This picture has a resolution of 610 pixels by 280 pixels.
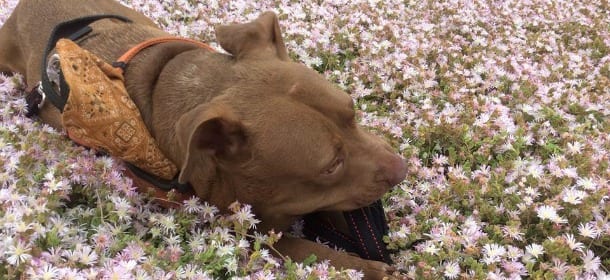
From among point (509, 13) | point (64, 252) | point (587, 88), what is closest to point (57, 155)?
point (64, 252)

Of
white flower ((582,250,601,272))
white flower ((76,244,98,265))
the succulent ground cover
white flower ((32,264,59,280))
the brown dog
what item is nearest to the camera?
white flower ((32,264,59,280))

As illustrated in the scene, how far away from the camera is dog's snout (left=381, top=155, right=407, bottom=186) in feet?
10.5

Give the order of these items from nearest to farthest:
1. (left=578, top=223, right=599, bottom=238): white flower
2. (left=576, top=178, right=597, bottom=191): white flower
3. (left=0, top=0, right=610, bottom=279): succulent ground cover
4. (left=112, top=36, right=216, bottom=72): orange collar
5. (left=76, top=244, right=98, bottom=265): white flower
Result: (left=76, top=244, right=98, bottom=265): white flower, (left=0, top=0, right=610, bottom=279): succulent ground cover, (left=578, top=223, right=599, bottom=238): white flower, (left=576, top=178, right=597, bottom=191): white flower, (left=112, top=36, right=216, bottom=72): orange collar

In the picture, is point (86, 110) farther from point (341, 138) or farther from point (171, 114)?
point (341, 138)

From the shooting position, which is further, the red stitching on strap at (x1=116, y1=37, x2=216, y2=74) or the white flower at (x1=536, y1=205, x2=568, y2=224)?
the red stitching on strap at (x1=116, y1=37, x2=216, y2=74)

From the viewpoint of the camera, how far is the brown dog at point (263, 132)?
2.91 meters

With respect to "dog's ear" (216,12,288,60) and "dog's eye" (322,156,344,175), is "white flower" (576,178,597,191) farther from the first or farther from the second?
"dog's ear" (216,12,288,60)

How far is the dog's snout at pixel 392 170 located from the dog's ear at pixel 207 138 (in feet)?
2.73

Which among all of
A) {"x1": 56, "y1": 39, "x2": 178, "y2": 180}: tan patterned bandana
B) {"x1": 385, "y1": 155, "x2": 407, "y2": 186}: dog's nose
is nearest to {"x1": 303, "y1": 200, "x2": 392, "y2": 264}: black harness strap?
{"x1": 385, "y1": 155, "x2": 407, "y2": 186}: dog's nose

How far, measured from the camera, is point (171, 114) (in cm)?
318

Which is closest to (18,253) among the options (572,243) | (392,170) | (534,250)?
(392,170)

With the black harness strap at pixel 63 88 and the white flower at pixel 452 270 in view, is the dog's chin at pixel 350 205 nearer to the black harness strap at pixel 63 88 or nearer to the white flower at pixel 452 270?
the white flower at pixel 452 270

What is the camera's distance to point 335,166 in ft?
10.1

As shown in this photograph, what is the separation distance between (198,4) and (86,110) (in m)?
4.19
